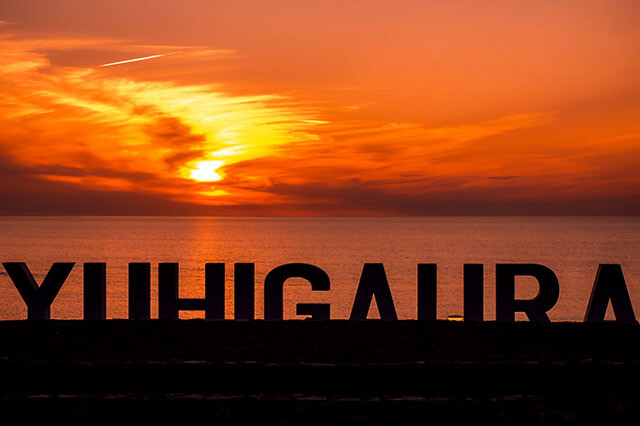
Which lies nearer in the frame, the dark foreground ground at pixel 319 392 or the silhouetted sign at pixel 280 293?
the dark foreground ground at pixel 319 392

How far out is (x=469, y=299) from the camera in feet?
50.7

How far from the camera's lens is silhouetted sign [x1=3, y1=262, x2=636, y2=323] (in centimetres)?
1530

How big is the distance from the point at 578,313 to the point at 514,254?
60102 millimetres

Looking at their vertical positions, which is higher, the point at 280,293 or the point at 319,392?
the point at 280,293

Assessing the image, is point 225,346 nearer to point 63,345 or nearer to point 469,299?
point 63,345

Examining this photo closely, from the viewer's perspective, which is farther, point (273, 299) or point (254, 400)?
point (273, 299)

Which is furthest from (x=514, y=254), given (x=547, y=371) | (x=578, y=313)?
(x=547, y=371)

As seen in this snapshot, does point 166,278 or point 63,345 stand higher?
point 166,278

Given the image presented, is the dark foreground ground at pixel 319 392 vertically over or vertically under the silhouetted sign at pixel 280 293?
under

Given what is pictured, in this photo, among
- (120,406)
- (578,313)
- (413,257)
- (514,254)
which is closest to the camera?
(120,406)

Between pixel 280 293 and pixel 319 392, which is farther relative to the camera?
pixel 280 293

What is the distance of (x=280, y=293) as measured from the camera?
620 inches

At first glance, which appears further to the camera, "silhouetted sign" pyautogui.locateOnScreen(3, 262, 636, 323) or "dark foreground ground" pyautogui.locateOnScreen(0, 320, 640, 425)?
"silhouetted sign" pyautogui.locateOnScreen(3, 262, 636, 323)

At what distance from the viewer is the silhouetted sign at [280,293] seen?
15.3m
